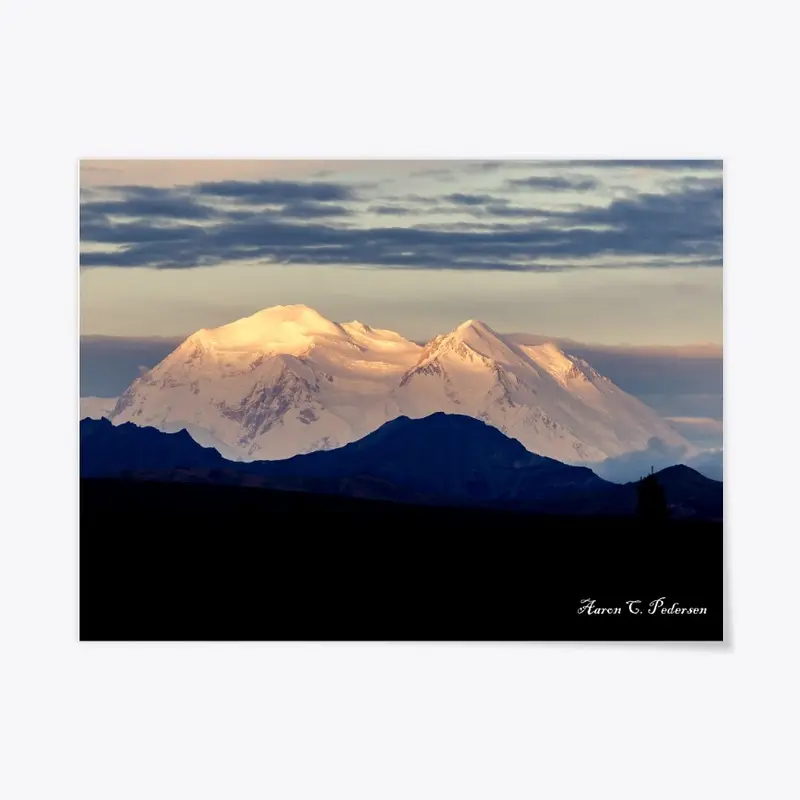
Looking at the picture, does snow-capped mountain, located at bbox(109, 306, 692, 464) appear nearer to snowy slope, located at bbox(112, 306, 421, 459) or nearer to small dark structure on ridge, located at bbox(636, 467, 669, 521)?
snowy slope, located at bbox(112, 306, 421, 459)

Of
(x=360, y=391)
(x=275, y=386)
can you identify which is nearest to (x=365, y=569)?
(x=360, y=391)

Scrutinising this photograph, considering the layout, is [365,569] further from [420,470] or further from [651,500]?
[651,500]

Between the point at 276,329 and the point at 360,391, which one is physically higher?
the point at 276,329

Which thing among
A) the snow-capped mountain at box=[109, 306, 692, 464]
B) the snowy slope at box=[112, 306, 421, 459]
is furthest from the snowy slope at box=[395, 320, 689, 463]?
the snowy slope at box=[112, 306, 421, 459]
